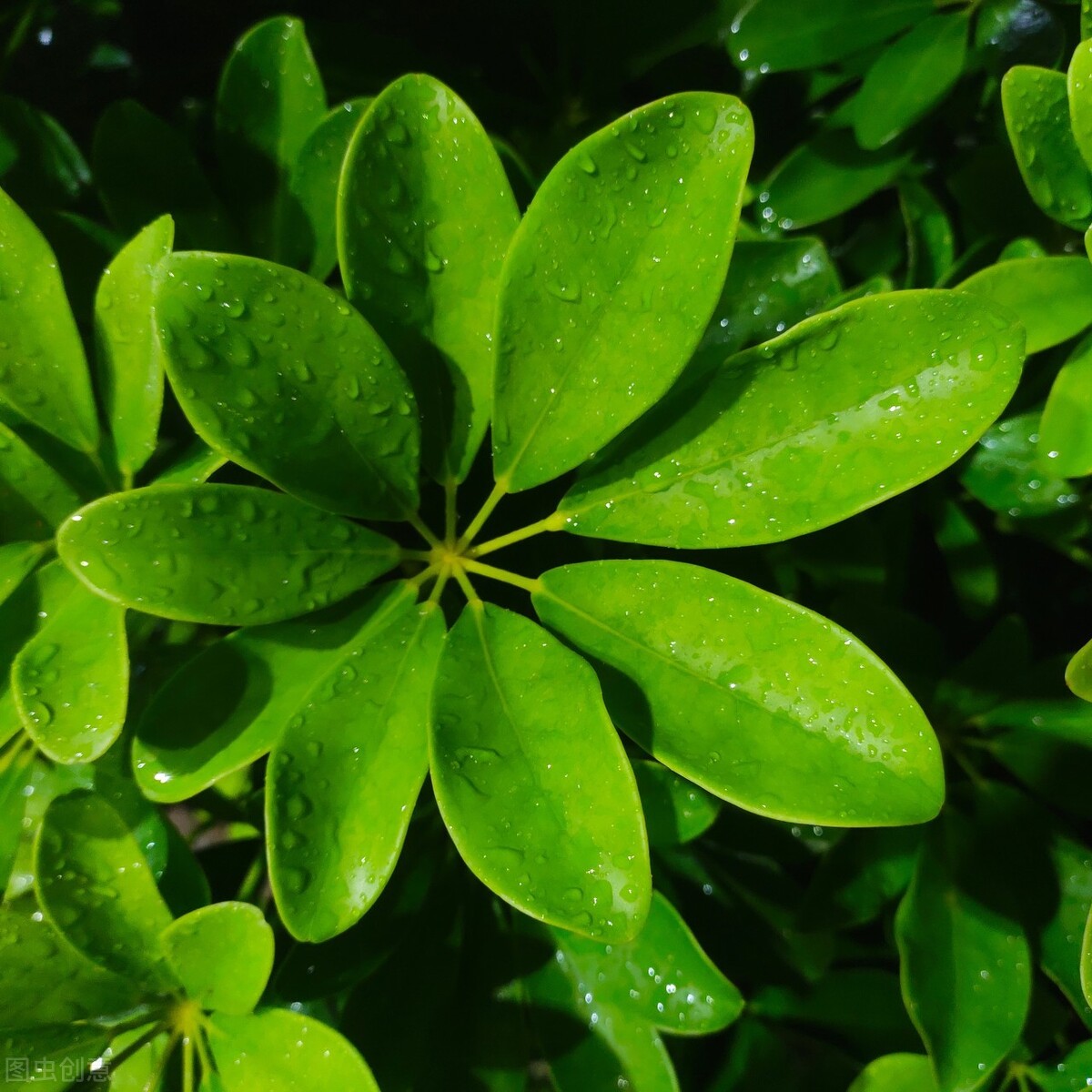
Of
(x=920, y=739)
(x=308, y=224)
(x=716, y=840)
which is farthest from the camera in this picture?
(x=716, y=840)

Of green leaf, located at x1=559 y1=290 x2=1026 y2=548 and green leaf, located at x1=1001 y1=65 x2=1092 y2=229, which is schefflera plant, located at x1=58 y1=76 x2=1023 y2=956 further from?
green leaf, located at x1=1001 y1=65 x2=1092 y2=229

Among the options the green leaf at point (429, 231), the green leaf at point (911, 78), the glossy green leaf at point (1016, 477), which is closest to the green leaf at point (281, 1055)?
the green leaf at point (429, 231)

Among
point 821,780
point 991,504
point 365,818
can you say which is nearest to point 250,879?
point 365,818

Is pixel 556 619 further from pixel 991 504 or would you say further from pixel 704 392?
pixel 991 504

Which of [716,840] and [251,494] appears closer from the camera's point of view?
[251,494]

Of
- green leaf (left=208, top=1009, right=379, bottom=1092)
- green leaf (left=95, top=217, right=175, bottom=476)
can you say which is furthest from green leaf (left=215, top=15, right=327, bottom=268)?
green leaf (left=208, top=1009, right=379, bottom=1092)

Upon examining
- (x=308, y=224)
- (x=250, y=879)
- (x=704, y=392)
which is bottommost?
(x=250, y=879)
